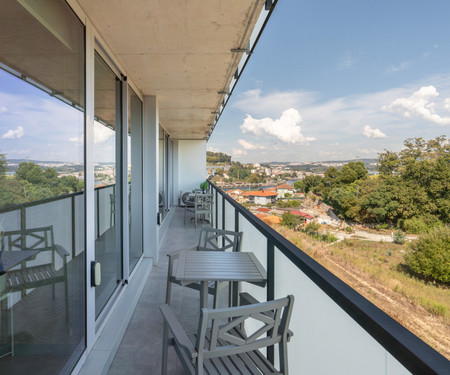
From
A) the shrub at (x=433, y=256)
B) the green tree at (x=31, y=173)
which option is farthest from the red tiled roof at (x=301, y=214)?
the green tree at (x=31, y=173)

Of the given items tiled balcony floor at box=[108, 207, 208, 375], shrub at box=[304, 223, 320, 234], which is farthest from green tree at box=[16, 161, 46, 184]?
shrub at box=[304, 223, 320, 234]

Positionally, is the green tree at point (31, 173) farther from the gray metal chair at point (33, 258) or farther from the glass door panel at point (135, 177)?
the glass door panel at point (135, 177)

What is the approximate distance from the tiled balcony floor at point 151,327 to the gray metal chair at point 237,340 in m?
0.80

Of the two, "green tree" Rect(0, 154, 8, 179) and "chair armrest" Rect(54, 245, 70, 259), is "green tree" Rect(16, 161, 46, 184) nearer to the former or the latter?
"green tree" Rect(0, 154, 8, 179)

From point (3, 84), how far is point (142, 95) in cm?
Answer: 335

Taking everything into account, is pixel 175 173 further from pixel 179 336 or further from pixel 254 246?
pixel 179 336

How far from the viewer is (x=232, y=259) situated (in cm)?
199

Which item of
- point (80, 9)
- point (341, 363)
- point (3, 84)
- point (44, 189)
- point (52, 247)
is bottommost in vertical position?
point (341, 363)

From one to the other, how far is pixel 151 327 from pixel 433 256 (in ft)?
38.9

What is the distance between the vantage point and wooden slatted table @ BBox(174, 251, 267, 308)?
1.67 metres

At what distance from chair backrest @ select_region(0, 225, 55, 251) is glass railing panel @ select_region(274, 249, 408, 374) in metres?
1.10

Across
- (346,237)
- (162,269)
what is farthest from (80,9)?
(346,237)

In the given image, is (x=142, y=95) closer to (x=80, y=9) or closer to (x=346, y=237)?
(x=80, y=9)

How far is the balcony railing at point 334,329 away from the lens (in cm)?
61
